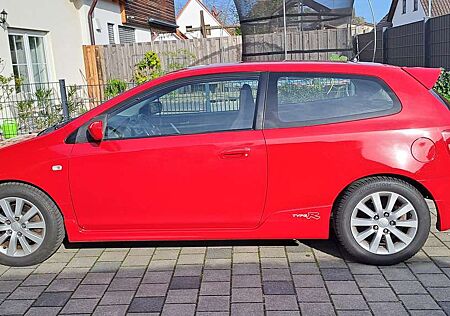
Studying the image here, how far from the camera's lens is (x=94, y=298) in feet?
10.4

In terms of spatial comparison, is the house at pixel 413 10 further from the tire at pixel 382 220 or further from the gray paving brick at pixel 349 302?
the gray paving brick at pixel 349 302

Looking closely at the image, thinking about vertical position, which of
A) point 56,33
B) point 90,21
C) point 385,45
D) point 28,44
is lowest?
point 385,45

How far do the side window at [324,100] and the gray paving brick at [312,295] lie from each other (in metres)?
1.22

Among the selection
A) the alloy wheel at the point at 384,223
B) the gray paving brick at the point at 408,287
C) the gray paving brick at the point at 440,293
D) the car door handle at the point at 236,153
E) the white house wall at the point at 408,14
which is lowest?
the gray paving brick at the point at 440,293

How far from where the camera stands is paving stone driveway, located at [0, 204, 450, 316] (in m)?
2.99

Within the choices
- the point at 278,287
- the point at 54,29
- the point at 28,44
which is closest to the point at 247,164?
the point at 278,287

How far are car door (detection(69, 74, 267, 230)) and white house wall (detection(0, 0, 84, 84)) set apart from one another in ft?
25.9

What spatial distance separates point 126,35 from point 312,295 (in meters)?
17.3

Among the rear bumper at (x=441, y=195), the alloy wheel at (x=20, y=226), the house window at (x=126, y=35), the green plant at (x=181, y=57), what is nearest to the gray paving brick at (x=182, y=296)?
→ the alloy wheel at (x=20, y=226)

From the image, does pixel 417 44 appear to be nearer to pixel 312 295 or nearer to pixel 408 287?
pixel 408 287

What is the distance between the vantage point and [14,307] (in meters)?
3.07

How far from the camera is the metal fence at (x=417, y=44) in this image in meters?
9.02

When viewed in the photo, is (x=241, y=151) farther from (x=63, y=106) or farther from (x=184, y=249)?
(x=63, y=106)

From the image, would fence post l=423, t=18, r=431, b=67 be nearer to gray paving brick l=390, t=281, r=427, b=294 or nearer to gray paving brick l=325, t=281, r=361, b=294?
gray paving brick l=390, t=281, r=427, b=294
